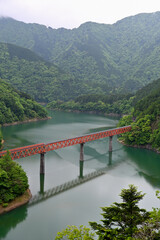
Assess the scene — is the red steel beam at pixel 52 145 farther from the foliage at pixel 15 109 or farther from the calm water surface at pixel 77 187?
the foliage at pixel 15 109

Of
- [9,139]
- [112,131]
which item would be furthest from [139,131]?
[9,139]

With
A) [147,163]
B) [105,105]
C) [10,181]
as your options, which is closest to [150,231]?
[10,181]

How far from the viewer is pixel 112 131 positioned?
76250 mm

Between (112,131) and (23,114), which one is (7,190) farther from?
(23,114)

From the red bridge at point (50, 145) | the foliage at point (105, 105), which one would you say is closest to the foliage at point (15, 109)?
the foliage at point (105, 105)

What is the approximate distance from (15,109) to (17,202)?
9295cm

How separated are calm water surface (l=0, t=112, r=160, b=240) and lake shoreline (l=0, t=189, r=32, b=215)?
2.34 feet

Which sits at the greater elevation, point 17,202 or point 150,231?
point 150,231

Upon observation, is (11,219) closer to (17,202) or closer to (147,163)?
(17,202)

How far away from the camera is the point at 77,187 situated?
48.8m

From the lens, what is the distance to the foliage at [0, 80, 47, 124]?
12006 cm

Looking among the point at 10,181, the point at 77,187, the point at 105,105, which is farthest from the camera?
the point at 105,105

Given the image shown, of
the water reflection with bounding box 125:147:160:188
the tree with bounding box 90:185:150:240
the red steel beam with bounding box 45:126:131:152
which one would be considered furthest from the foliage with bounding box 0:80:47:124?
the tree with bounding box 90:185:150:240

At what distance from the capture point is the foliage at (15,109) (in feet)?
394
